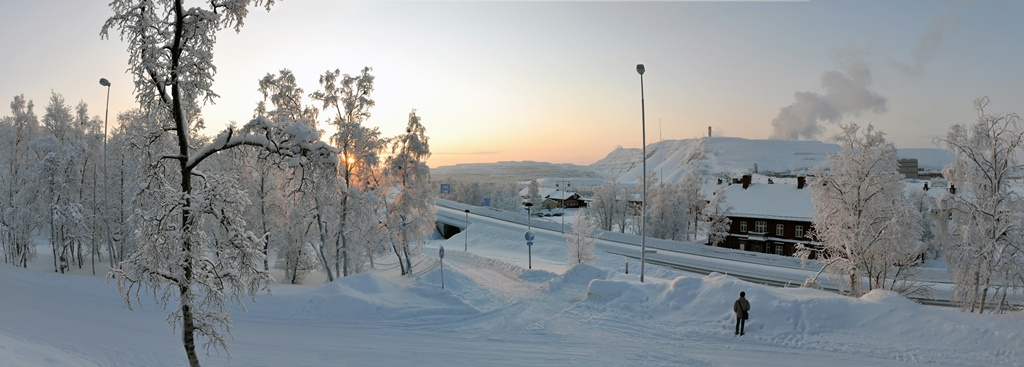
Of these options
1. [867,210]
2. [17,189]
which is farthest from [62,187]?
[867,210]

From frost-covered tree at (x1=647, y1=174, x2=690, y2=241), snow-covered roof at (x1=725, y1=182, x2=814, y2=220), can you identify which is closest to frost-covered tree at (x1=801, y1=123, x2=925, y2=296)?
snow-covered roof at (x1=725, y1=182, x2=814, y2=220)

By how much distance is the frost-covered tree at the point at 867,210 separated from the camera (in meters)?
25.2

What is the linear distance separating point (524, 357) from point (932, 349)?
36.7 ft

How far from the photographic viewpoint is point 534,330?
1669 centimetres

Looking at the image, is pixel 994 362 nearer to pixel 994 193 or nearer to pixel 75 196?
pixel 994 193

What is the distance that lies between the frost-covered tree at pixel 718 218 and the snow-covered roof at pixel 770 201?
770 mm

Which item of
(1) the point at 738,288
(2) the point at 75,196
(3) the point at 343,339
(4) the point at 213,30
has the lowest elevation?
(3) the point at 343,339

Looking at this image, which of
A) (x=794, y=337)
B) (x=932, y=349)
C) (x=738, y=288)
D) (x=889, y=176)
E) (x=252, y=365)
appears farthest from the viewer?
(x=889, y=176)

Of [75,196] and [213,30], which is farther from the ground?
[213,30]

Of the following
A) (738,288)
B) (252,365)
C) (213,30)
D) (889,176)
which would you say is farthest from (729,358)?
(889,176)

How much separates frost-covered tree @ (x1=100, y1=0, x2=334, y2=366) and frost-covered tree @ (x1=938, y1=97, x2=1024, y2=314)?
23165 millimetres

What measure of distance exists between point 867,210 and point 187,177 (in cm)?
2819

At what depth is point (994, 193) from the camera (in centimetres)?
1928

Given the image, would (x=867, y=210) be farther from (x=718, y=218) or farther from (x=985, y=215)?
(x=718, y=218)
